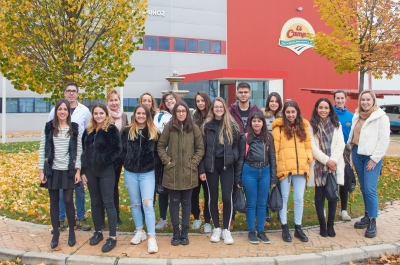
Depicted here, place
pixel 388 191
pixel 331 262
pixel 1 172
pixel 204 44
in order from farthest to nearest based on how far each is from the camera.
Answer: pixel 204 44
pixel 1 172
pixel 388 191
pixel 331 262

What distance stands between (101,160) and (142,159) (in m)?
0.52

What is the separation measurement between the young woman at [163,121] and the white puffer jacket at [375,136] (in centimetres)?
271

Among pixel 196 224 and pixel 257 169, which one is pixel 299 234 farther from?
pixel 196 224

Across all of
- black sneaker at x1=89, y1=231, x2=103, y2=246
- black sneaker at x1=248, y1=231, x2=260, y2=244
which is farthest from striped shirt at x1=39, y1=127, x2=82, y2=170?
black sneaker at x1=248, y1=231, x2=260, y2=244

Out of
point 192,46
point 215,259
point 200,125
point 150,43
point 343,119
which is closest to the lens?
point 215,259

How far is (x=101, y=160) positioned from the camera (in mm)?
5035

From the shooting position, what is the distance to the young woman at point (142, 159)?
5.13 meters

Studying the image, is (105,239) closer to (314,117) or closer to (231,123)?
(231,123)

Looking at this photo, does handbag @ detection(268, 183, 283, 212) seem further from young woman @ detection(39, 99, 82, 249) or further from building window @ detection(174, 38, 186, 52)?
building window @ detection(174, 38, 186, 52)

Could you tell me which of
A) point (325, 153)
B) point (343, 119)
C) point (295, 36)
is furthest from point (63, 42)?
point (295, 36)

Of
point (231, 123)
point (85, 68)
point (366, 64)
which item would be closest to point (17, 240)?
point (231, 123)

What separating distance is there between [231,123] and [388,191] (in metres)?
4.93

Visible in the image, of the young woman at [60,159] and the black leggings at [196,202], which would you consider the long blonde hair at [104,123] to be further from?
the black leggings at [196,202]

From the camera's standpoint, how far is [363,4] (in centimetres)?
1277
